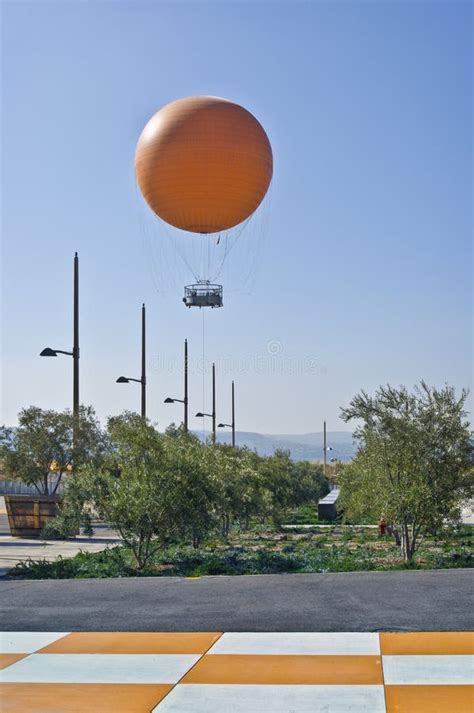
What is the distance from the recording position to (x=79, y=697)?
7156 millimetres

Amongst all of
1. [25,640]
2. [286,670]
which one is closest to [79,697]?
[286,670]

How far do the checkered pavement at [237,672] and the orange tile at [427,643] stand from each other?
10 millimetres

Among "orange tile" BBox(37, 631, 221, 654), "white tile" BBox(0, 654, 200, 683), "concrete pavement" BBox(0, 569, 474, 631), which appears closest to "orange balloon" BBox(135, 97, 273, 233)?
"concrete pavement" BBox(0, 569, 474, 631)

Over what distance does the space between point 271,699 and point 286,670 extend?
0.88 m

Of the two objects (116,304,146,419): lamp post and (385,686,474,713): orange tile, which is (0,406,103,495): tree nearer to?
(116,304,146,419): lamp post

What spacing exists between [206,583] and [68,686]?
545cm

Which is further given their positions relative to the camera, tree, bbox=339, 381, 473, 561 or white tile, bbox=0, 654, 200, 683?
tree, bbox=339, 381, 473, 561

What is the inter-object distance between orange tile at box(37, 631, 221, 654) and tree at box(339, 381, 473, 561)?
1023 centimetres

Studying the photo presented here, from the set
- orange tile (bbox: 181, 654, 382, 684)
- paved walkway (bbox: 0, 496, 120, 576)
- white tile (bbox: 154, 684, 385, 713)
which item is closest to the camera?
white tile (bbox: 154, 684, 385, 713)

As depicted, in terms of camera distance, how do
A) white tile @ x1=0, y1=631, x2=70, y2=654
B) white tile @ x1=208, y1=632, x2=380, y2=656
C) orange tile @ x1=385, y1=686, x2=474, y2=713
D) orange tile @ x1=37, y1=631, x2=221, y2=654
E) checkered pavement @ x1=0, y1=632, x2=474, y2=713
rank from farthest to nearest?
white tile @ x1=0, y1=631, x2=70, y2=654
orange tile @ x1=37, y1=631, x2=221, y2=654
white tile @ x1=208, y1=632, x2=380, y2=656
checkered pavement @ x1=0, y1=632, x2=474, y2=713
orange tile @ x1=385, y1=686, x2=474, y2=713

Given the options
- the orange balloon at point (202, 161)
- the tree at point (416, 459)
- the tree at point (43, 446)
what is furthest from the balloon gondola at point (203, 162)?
the tree at point (43, 446)

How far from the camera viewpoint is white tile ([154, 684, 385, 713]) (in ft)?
21.9

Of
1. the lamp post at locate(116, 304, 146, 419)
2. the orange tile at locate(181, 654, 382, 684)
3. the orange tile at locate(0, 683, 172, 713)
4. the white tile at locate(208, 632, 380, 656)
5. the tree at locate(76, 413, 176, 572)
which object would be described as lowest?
the orange tile at locate(0, 683, 172, 713)

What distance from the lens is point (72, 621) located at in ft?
33.8
